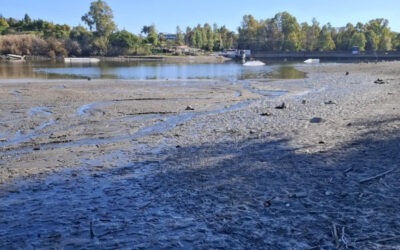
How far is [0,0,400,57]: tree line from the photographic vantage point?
149625mm

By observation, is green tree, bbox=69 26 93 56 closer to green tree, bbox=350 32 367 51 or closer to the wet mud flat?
green tree, bbox=350 32 367 51

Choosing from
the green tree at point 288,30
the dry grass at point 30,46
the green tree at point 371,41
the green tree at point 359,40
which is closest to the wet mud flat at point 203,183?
the dry grass at point 30,46

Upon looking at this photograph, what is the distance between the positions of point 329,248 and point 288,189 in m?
2.22

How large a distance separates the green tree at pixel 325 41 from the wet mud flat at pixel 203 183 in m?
160

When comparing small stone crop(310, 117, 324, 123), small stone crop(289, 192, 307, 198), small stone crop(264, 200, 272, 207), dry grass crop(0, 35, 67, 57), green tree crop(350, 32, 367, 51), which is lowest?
small stone crop(264, 200, 272, 207)

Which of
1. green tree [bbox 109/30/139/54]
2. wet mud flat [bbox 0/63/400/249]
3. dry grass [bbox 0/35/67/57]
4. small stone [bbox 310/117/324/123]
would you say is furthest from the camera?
green tree [bbox 109/30/139/54]

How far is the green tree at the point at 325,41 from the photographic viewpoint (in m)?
162

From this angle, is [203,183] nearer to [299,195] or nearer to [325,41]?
[299,195]

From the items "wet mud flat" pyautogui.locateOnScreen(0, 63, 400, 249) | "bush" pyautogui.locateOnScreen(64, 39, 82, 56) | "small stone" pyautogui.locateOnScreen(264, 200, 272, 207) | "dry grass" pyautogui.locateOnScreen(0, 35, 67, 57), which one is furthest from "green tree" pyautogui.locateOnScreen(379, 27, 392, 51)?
"small stone" pyautogui.locateOnScreen(264, 200, 272, 207)

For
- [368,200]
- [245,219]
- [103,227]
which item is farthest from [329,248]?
[103,227]

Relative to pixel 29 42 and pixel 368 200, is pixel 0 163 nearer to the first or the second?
pixel 368 200

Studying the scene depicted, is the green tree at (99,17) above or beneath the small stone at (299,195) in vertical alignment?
above

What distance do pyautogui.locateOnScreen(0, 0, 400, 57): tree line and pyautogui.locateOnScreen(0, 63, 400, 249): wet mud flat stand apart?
462 feet

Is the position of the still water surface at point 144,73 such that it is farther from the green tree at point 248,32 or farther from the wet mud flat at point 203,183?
the green tree at point 248,32
